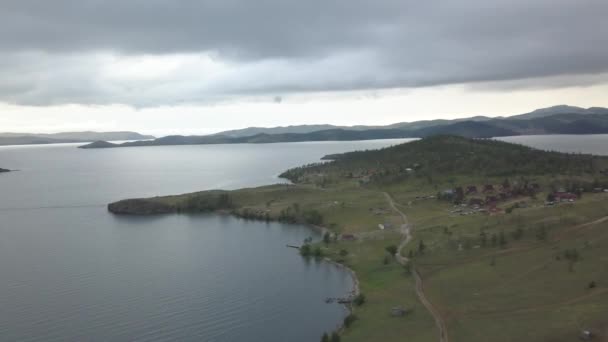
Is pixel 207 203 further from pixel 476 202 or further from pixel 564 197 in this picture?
pixel 564 197

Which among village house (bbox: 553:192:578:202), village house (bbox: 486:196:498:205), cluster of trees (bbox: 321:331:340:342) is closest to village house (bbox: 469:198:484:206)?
village house (bbox: 486:196:498:205)

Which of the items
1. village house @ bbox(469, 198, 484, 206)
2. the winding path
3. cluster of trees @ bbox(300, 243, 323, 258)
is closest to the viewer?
the winding path

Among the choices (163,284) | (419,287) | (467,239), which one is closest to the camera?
(419,287)

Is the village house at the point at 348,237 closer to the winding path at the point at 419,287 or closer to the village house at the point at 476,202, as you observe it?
the winding path at the point at 419,287

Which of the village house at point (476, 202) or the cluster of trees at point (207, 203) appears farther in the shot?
the cluster of trees at point (207, 203)

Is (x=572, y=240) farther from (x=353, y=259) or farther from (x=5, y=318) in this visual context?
(x=5, y=318)

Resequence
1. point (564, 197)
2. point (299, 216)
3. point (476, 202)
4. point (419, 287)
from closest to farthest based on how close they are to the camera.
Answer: point (419, 287)
point (564, 197)
point (476, 202)
point (299, 216)

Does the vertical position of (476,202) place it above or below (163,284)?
Answer: above

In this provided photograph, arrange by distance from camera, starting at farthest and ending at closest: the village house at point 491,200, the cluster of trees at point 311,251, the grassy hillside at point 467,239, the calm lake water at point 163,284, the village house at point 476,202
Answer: the village house at point 476,202 < the village house at point 491,200 < the cluster of trees at point 311,251 < the calm lake water at point 163,284 < the grassy hillside at point 467,239

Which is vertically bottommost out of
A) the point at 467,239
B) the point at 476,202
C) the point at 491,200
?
the point at 467,239

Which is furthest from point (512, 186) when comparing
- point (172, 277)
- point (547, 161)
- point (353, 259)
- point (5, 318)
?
point (5, 318)

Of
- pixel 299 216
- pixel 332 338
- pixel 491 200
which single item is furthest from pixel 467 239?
pixel 299 216

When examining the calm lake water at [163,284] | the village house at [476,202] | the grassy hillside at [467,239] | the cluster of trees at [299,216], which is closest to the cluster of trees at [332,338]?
the grassy hillside at [467,239]

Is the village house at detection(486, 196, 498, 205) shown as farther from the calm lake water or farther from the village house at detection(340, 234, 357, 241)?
the calm lake water
